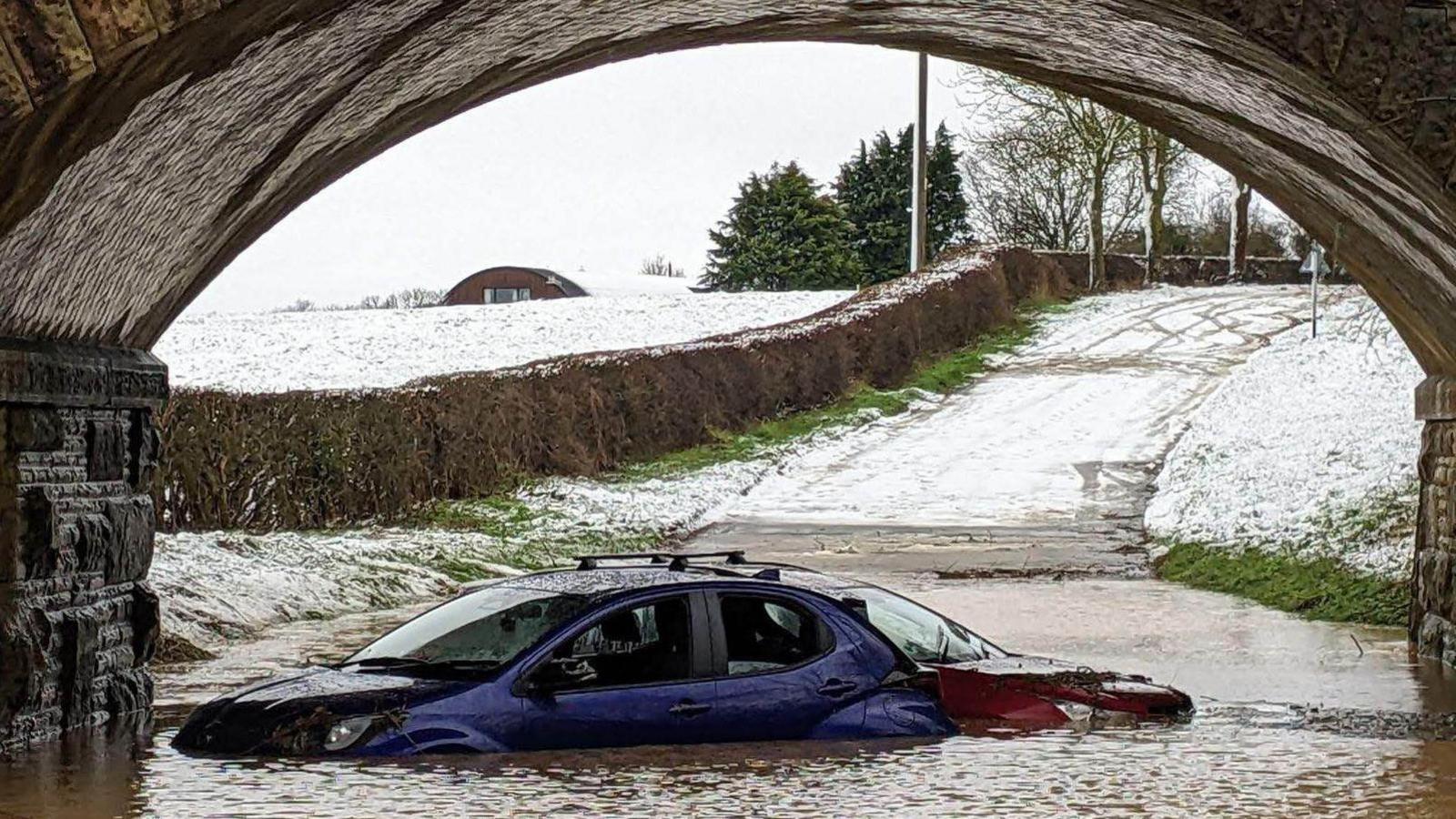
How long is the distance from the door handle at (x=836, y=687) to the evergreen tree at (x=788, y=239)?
57163 millimetres

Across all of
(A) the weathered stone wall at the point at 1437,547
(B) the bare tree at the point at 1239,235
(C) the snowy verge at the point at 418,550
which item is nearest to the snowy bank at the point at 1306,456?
(A) the weathered stone wall at the point at 1437,547

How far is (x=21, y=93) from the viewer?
7.05 m

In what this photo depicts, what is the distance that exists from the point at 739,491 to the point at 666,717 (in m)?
20.8

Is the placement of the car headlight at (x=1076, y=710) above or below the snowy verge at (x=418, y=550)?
below

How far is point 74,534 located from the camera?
34.7 ft

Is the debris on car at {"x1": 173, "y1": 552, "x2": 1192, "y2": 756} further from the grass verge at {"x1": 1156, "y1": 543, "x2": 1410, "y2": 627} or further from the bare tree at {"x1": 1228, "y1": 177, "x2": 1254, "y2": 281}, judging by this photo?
the bare tree at {"x1": 1228, "y1": 177, "x2": 1254, "y2": 281}

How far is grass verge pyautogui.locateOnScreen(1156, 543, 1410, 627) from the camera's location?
712 inches

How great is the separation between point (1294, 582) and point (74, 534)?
42.6ft

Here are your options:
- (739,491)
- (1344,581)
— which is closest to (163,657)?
(1344,581)

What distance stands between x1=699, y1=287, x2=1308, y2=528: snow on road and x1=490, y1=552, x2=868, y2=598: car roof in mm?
16219

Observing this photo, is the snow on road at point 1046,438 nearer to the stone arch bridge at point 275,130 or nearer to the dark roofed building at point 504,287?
the stone arch bridge at point 275,130

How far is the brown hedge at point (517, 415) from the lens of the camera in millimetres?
23625

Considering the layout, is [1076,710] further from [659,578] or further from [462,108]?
[462,108]

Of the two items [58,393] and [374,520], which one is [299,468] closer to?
[374,520]
